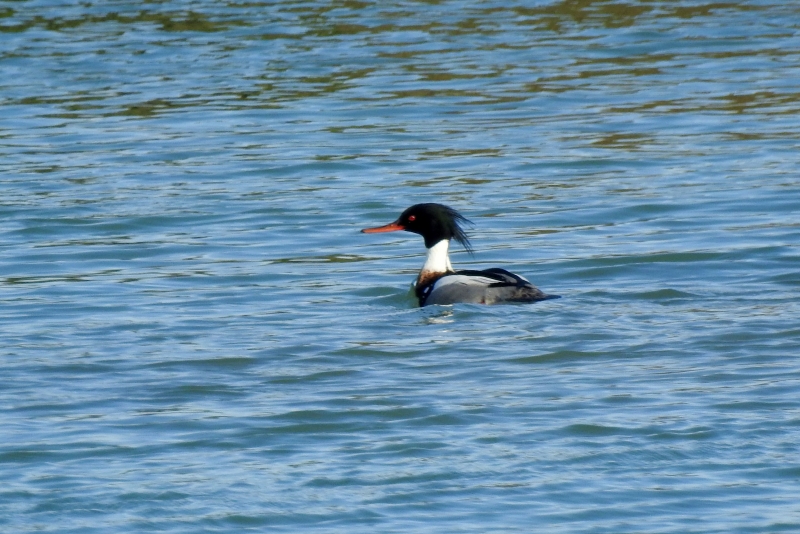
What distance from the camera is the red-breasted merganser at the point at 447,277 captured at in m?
11.7

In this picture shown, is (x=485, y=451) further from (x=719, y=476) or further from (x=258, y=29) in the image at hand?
(x=258, y=29)

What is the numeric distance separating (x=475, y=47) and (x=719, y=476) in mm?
16805

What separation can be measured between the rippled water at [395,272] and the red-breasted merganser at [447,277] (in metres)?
0.20

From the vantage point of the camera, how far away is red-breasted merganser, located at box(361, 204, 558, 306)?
1167 centimetres

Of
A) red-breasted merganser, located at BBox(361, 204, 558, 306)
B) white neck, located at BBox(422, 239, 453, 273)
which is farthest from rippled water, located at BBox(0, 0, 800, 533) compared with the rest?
white neck, located at BBox(422, 239, 453, 273)

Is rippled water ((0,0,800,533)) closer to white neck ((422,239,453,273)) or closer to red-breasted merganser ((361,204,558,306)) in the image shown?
red-breasted merganser ((361,204,558,306))

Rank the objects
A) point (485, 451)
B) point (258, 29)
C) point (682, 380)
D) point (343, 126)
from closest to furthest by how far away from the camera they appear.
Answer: point (485, 451) → point (682, 380) → point (343, 126) → point (258, 29)

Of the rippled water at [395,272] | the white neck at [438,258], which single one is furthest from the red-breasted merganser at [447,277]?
the rippled water at [395,272]

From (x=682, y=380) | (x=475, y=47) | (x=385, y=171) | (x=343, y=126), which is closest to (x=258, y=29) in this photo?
(x=475, y=47)

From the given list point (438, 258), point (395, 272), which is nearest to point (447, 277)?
point (438, 258)

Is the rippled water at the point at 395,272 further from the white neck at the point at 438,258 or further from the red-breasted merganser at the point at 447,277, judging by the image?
the white neck at the point at 438,258

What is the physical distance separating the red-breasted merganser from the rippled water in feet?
0.66

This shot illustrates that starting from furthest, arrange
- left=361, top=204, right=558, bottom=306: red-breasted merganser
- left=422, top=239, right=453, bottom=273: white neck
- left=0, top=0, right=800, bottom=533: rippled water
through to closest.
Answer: left=422, top=239, right=453, bottom=273: white neck, left=361, top=204, right=558, bottom=306: red-breasted merganser, left=0, top=0, right=800, bottom=533: rippled water

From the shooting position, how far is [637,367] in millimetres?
9570
